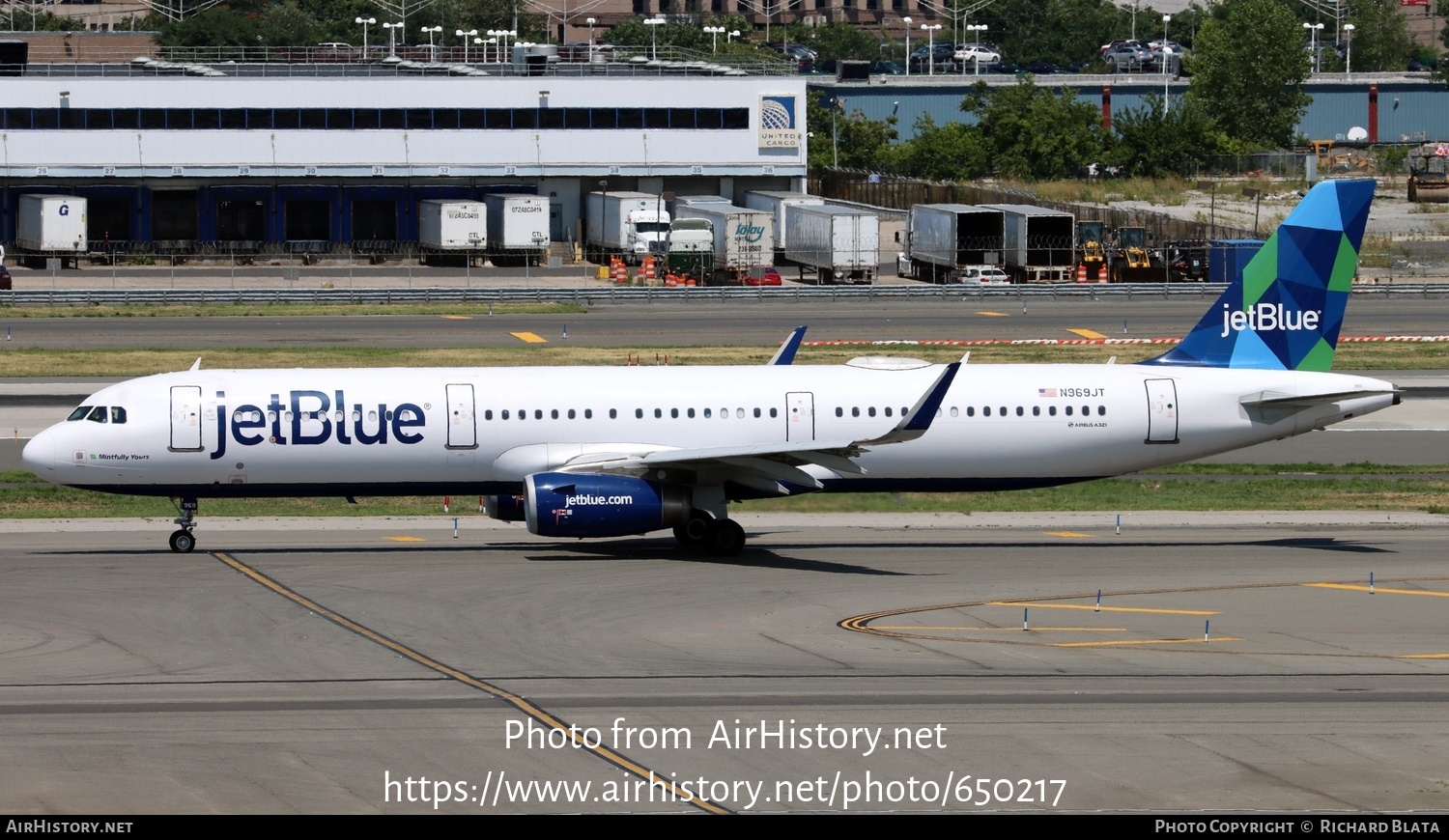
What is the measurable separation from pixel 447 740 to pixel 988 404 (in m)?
18.2

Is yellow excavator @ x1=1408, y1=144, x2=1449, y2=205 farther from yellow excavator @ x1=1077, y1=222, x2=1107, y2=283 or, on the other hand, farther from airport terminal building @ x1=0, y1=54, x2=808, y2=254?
airport terminal building @ x1=0, y1=54, x2=808, y2=254

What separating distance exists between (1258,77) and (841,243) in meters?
78.9

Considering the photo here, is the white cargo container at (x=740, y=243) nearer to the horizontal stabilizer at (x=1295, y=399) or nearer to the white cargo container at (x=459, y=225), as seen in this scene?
the white cargo container at (x=459, y=225)

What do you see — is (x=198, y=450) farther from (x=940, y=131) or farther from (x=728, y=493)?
(x=940, y=131)

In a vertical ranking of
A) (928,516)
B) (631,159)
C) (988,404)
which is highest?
(631,159)

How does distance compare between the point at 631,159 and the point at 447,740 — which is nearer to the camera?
the point at 447,740

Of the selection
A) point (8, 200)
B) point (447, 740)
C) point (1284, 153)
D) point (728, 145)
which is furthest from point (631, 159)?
point (447, 740)

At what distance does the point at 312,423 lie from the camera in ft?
118

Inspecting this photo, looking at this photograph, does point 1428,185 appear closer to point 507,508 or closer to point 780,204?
point 780,204

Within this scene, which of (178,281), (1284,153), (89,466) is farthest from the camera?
(1284,153)

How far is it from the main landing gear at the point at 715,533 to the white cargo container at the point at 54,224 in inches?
3009

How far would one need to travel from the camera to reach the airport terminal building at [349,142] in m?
107

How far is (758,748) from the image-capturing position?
22.2 meters

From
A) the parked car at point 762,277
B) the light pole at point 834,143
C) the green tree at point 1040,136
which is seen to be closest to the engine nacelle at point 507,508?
the parked car at point 762,277
